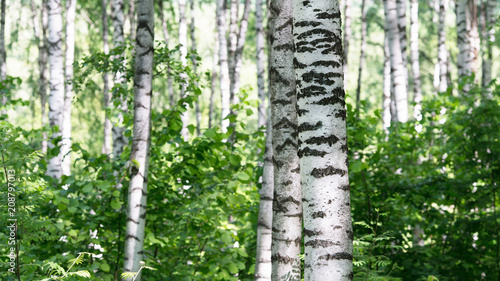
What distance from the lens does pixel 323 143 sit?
251 centimetres

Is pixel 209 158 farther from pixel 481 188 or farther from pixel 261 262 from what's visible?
pixel 481 188

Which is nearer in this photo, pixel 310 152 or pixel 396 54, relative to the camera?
pixel 310 152

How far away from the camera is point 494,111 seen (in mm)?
5781

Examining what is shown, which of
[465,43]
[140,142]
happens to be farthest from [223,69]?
[140,142]

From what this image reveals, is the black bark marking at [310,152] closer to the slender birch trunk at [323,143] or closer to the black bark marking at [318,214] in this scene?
the slender birch trunk at [323,143]

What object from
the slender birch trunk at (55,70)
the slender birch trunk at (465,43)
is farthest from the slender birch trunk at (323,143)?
the slender birch trunk at (465,43)

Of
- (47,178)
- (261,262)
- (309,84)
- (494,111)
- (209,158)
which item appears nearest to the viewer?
(309,84)

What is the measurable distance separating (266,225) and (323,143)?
188 centimetres

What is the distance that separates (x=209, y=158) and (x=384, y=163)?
8.38 ft

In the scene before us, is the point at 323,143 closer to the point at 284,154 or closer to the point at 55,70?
the point at 284,154

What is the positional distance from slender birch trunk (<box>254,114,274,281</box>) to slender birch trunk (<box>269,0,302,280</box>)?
0.53 metres

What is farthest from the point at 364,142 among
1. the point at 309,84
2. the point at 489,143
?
the point at 309,84

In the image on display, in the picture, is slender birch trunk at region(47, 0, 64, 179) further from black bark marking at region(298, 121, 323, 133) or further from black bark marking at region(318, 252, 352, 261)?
black bark marking at region(318, 252, 352, 261)

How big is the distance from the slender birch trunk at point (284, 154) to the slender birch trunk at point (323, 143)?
1036 mm
